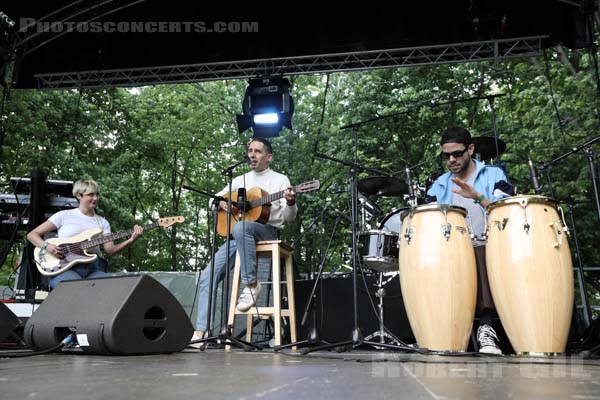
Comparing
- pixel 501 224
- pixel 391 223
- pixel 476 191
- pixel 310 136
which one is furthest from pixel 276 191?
pixel 310 136

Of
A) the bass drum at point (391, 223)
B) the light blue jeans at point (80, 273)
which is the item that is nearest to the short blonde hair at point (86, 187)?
the light blue jeans at point (80, 273)

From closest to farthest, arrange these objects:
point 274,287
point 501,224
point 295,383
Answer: point 295,383
point 501,224
point 274,287

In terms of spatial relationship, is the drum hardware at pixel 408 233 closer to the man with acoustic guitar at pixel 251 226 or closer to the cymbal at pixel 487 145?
the man with acoustic guitar at pixel 251 226

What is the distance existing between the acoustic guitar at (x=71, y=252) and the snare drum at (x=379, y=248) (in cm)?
214

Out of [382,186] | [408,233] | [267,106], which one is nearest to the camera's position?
[408,233]

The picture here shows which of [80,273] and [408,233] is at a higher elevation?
[408,233]

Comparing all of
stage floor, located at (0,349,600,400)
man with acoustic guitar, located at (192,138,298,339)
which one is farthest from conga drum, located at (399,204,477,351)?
man with acoustic guitar, located at (192,138,298,339)

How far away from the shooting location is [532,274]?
110 inches

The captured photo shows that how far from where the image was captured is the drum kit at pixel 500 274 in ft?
9.16

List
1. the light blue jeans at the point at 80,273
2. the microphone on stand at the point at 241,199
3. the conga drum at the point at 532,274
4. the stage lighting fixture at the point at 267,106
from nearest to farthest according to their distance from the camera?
the conga drum at the point at 532,274, the microphone on stand at the point at 241,199, the light blue jeans at the point at 80,273, the stage lighting fixture at the point at 267,106

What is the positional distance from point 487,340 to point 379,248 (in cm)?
134

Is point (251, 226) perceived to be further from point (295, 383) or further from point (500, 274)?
point (295, 383)

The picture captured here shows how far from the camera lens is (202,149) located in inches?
557

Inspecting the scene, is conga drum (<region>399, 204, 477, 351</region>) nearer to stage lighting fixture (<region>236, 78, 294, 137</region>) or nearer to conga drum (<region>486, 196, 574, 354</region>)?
conga drum (<region>486, 196, 574, 354</region>)
